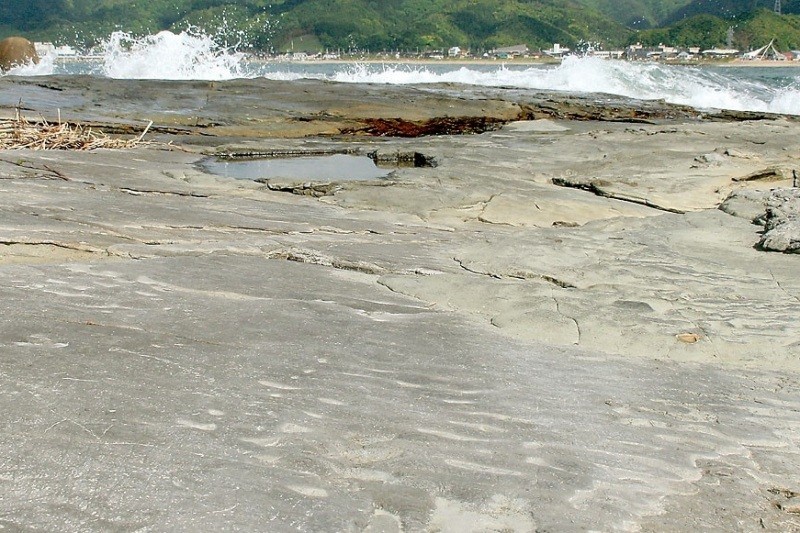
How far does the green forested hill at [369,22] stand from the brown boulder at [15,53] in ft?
271

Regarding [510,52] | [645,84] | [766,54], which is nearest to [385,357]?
[645,84]

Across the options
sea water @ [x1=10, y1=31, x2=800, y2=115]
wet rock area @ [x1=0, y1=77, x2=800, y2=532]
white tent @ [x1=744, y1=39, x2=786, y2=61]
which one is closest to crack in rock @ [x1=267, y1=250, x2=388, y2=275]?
wet rock area @ [x1=0, y1=77, x2=800, y2=532]

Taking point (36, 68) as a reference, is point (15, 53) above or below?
above

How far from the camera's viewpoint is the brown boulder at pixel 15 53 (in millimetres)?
31297

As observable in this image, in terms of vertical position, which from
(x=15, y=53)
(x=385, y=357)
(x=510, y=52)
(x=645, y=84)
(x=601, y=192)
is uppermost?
(x=510, y=52)

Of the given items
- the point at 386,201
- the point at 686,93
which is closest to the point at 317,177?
the point at 386,201

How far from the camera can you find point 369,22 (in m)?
135

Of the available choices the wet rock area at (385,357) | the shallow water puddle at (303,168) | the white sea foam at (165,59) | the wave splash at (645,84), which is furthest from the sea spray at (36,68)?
the wet rock area at (385,357)

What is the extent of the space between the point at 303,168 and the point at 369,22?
13249 centimetres

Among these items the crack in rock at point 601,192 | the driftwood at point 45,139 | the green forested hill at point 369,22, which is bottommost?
the crack in rock at point 601,192

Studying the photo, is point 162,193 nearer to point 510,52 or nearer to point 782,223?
point 782,223

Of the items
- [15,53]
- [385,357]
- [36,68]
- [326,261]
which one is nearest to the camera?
[385,357]

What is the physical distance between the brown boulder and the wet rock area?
2799 cm

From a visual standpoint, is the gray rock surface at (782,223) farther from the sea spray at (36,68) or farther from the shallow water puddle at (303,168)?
the sea spray at (36,68)
